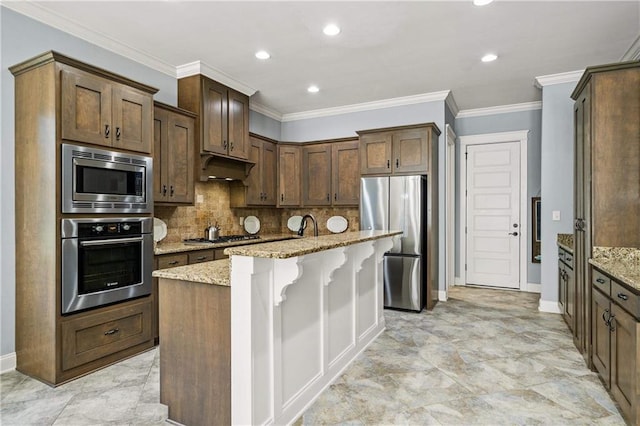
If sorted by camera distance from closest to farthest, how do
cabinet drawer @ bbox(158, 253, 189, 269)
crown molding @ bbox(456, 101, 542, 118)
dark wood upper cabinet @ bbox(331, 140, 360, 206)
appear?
cabinet drawer @ bbox(158, 253, 189, 269), dark wood upper cabinet @ bbox(331, 140, 360, 206), crown molding @ bbox(456, 101, 542, 118)

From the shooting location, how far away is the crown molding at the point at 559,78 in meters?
4.20

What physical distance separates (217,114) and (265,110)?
1557 mm

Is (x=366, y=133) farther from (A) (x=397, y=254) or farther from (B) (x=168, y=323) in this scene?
(B) (x=168, y=323)

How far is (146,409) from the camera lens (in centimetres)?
224

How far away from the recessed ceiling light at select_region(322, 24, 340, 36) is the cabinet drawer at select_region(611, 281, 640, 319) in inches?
110

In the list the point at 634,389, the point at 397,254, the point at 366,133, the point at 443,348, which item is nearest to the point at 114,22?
the point at 366,133

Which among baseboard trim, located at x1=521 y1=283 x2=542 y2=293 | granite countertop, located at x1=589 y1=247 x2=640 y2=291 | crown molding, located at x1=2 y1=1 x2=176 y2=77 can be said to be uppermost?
crown molding, located at x1=2 y1=1 x2=176 y2=77

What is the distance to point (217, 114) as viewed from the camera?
14.0ft

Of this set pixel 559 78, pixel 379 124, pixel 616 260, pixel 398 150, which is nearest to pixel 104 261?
pixel 398 150

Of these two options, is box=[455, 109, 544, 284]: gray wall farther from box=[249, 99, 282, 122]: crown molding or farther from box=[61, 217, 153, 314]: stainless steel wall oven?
box=[61, 217, 153, 314]: stainless steel wall oven

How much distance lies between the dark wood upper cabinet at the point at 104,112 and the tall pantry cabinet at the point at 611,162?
3556mm

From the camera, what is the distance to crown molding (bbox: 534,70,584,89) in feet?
13.8

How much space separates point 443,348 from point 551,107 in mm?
3199

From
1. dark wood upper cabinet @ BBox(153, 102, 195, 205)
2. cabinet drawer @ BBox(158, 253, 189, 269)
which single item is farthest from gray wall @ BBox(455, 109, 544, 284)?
cabinet drawer @ BBox(158, 253, 189, 269)
